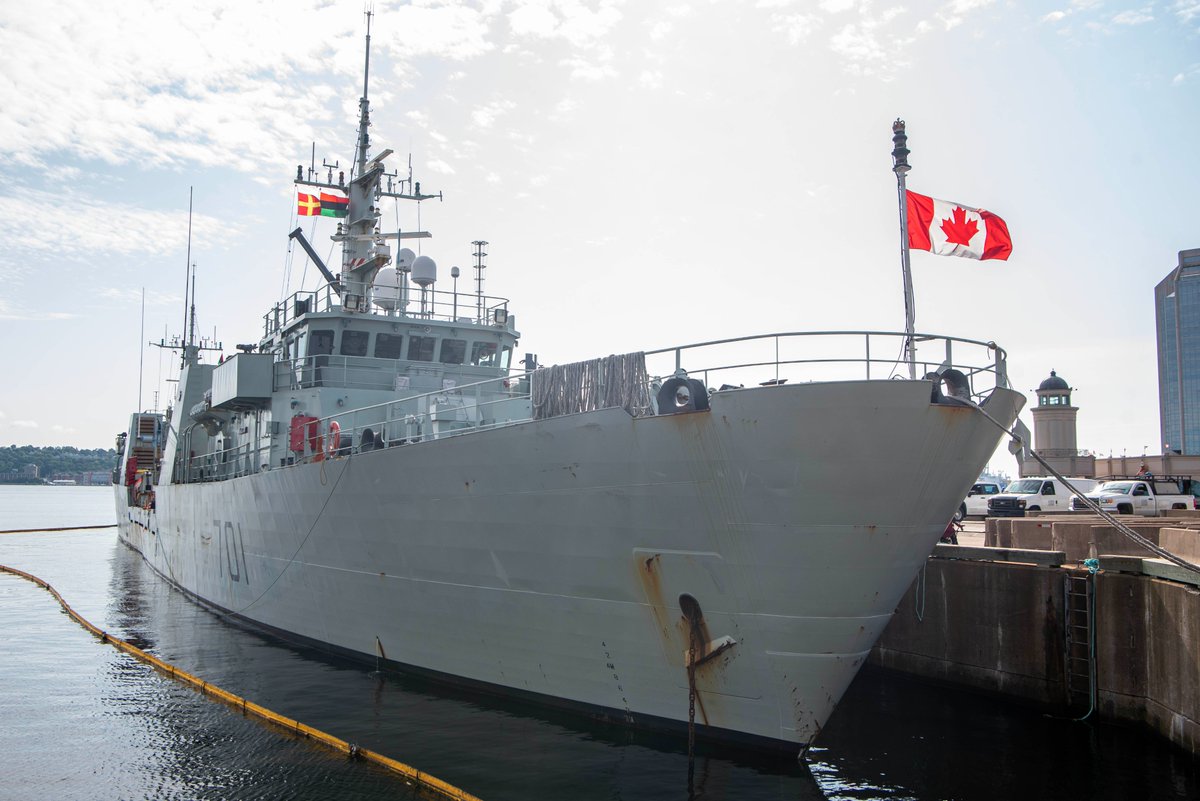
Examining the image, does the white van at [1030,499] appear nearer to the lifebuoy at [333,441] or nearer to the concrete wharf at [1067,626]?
the concrete wharf at [1067,626]

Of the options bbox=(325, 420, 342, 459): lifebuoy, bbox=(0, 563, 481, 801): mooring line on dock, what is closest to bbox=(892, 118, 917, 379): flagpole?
bbox=(0, 563, 481, 801): mooring line on dock

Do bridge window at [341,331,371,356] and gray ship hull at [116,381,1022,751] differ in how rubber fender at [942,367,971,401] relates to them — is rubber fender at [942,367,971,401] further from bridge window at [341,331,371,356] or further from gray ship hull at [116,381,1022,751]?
bridge window at [341,331,371,356]

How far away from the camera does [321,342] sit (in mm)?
15977

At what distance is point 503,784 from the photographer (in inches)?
323

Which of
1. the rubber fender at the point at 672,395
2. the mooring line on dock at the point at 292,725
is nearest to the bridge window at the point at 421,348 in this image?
the mooring line on dock at the point at 292,725

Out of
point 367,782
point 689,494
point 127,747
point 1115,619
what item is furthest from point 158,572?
point 1115,619

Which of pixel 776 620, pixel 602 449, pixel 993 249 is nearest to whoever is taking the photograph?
pixel 776 620

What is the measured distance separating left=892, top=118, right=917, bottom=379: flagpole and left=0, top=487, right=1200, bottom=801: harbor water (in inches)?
165

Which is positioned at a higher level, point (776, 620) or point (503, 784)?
point (776, 620)

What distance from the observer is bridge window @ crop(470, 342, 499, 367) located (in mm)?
16750

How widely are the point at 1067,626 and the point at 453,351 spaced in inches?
437

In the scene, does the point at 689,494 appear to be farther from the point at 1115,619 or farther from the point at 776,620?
the point at 1115,619

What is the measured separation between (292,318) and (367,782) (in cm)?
1091

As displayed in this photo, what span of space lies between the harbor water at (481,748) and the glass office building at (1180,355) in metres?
139
